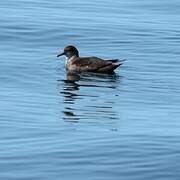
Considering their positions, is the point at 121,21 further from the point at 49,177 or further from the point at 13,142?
the point at 49,177

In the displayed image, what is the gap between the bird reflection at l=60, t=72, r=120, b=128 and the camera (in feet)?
55.6

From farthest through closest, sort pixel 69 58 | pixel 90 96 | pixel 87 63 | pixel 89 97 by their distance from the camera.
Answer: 1. pixel 69 58
2. pixel 87 63
3. pixel 90 96
4. pixel 89 97

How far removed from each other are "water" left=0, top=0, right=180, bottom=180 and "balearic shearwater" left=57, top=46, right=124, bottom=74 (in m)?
0.24

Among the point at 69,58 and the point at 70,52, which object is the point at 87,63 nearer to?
the point at 69,58

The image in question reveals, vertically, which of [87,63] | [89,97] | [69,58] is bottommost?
[89,97]

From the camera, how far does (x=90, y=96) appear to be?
19.2 metres

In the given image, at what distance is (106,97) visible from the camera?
19031mm

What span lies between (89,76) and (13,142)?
811cm

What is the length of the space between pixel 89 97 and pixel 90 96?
128 mm

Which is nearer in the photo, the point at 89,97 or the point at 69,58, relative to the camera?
the point at 89,97

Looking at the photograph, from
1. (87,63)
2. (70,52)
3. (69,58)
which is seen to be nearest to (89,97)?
(87,63)

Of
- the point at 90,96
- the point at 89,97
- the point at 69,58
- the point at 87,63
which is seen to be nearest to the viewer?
the point at 89,97

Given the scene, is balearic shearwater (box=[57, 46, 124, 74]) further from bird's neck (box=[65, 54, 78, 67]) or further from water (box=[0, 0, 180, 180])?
water (box=[0, 0, 180, 180])

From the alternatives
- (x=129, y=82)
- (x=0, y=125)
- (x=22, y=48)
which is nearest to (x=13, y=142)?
(x=0, y=125)
